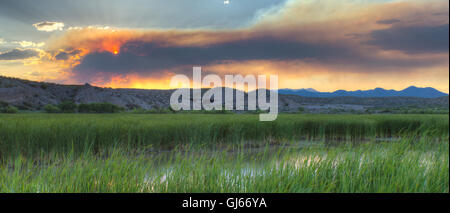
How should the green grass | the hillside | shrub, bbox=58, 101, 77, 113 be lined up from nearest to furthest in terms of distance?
the green grass → shrub, bbox=58, 101, 77, 113 → the hillside

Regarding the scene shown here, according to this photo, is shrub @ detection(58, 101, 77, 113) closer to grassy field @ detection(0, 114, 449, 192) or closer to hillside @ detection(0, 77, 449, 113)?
hillside @ detection(0, 77, 449, 113)

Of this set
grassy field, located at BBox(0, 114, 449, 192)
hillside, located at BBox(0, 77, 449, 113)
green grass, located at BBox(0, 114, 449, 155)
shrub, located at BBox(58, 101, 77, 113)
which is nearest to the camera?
grassy field, located at BBox(0, 114, 449, 192)

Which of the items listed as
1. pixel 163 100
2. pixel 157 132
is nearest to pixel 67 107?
pixel 157 132

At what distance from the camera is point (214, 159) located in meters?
4.93

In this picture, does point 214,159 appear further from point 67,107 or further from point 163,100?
point 163,100

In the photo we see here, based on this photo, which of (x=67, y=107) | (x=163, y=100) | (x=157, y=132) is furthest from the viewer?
(x=163, y=100)

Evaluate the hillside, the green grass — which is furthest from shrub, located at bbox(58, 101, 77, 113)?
the green grass

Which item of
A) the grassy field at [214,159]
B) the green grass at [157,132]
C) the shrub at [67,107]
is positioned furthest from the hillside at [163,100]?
the grassy field at [214,159]

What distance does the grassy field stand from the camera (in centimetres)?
425

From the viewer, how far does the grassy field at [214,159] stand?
4246 mm

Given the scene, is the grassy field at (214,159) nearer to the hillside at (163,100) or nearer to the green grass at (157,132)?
the green grass at (157,132)
